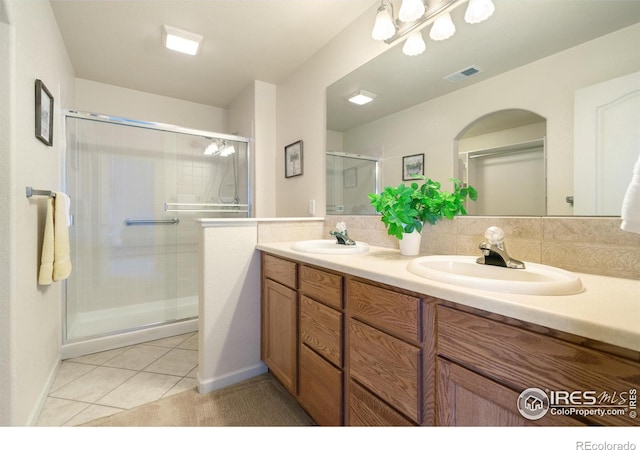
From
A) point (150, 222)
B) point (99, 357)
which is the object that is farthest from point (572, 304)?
point (150, 222)

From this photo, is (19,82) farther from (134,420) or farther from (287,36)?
(134,420)

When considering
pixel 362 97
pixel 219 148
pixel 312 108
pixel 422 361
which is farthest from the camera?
pixel 219 148

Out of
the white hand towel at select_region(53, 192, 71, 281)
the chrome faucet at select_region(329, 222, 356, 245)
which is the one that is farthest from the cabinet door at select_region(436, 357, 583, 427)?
the white hand towel at select_region(53, 192, 71, 281)

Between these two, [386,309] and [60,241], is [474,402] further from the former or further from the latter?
[60,241]

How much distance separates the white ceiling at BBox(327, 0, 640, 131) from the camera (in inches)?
36.1

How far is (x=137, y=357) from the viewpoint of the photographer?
2006 mm

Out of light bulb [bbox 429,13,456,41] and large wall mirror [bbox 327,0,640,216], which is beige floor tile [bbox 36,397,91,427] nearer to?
large wall mirror [bbox 327,0,640,216]

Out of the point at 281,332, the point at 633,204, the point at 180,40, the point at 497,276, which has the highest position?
the point at 180,40

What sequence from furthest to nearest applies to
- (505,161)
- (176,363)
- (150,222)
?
(150,222) → (176,363) → (505,161)

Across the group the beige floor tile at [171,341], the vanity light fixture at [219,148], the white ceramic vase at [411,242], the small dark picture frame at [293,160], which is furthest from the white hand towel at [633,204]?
the vanity light fixture at [219,148]

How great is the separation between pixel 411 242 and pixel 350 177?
787 millimetres

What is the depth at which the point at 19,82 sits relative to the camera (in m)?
1.18
